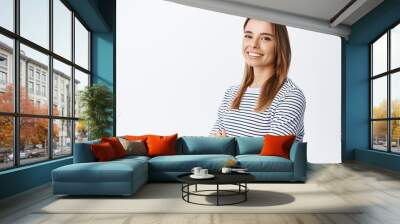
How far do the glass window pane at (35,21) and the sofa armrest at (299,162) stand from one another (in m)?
4.38

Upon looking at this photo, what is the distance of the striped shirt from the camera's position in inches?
329

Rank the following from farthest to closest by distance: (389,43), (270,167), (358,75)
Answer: (358,75), (389,43), (270,167)

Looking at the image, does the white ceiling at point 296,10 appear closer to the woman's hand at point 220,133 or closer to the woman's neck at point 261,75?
the woman's neck at point 261,75

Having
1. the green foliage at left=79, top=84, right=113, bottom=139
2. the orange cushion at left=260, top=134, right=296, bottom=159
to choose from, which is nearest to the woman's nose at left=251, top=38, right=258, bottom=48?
the orange cushion at left=260, top=134, right=296, bottom=159

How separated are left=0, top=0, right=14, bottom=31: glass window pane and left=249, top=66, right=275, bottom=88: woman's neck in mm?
5116

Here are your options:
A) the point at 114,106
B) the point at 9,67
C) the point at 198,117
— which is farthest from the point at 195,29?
the point at 9,67

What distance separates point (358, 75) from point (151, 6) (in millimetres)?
5303

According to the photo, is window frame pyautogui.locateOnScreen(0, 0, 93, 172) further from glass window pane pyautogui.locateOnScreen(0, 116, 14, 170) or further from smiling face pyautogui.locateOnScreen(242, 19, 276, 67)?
smiling face pyautogui.locateOnScreen(242, 19, 276, 67)

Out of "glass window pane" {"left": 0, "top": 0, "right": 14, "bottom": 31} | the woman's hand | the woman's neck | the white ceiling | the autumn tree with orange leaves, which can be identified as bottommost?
the woman's hand

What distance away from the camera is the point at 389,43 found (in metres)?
8.53

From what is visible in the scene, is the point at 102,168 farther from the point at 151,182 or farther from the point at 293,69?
the point at 293,69

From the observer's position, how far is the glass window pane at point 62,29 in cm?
669

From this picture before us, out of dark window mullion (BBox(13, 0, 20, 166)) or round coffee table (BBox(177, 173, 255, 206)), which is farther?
dark window mullion (BBox(13, 0, 20, 166))

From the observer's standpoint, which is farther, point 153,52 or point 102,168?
point 153,52
